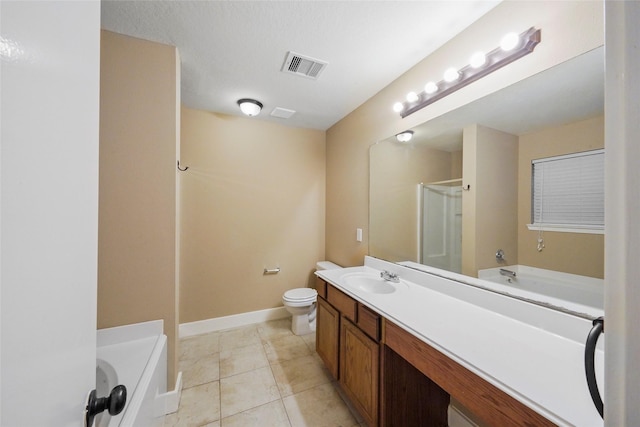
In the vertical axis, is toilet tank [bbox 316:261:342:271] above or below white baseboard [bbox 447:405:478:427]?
above

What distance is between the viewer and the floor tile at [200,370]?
1822mm

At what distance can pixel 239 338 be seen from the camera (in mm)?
2436

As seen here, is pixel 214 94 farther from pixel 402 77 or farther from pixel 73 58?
pixel 73 58

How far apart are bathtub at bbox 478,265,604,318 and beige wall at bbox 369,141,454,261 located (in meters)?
0.64

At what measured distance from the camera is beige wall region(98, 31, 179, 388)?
1450 millimetres

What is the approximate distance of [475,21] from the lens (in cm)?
133

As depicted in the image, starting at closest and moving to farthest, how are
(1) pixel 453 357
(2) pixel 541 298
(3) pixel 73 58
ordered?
(3) pixel 73 58
(1) pixel 453 357
(2) pixel 541 298

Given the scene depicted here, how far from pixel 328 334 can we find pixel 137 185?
1685mm

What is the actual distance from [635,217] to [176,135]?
199cm

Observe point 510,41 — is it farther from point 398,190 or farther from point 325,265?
point 325,265

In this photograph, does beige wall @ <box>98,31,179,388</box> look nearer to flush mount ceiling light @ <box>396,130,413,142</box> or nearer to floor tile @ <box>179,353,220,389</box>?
floor tile @ <box>179,353,220,389</box>

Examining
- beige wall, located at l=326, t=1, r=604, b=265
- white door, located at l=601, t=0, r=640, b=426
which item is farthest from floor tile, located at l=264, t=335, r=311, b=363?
white door, located at l=601, t=0, r=640, b=426

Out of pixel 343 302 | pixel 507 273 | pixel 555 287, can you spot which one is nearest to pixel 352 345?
pixel 343 302

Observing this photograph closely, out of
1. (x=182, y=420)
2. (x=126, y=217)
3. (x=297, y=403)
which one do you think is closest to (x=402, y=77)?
(x=126, y=217)
